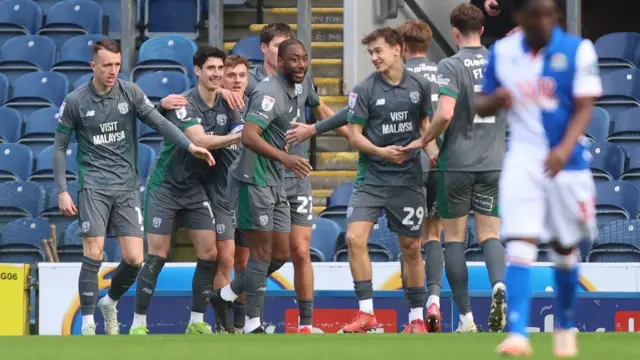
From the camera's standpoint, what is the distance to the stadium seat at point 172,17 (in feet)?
56.2

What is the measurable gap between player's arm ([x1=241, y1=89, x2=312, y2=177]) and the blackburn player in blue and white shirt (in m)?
3.39

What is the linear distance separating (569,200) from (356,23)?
970cm

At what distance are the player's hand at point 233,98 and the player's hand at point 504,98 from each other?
4.67m

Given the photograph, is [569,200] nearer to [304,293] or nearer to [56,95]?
[304,293]

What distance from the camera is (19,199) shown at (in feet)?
47.0

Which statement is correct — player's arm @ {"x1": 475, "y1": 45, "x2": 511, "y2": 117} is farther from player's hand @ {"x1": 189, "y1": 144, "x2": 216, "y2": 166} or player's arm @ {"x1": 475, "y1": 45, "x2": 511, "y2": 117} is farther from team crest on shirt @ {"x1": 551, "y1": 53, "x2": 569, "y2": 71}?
player's hand @ {"x1": 189, "y1": 144, "x2": 216, "y2": 166}

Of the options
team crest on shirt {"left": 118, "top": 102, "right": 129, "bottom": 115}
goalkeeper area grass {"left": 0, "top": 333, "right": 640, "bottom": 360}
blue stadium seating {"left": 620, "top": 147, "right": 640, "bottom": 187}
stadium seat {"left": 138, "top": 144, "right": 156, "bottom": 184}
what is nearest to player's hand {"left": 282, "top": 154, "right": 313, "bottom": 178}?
goalkeeper area grass {"left": 0, "top": 333, "right": 640, "bottom": 360}

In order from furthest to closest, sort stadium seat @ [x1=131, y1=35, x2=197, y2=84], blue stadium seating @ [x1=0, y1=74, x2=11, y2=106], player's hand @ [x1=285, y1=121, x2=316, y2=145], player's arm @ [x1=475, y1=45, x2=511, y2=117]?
blue stadium seating @ [x1=0, y1=74, x2=11, y2=106] → stadium seat @ [x1=131, y1=35, x2=197, y2=84] → player's hand @ [x1=285, y1=121, x2=316, y2=145] → player's arm @ [x1=475, y1=45, x2=511, y2=117]

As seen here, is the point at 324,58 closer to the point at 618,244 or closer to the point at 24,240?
the point at 24,240

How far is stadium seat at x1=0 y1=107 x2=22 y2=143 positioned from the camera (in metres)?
15.5

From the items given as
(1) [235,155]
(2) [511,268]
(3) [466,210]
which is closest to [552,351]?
(2) [511,268]

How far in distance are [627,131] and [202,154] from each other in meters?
6.10

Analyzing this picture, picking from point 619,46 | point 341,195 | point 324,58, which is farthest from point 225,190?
point 619,46

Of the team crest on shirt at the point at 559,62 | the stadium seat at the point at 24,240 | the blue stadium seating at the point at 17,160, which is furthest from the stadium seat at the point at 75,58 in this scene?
the team crest on shirt at the point at 559,62
